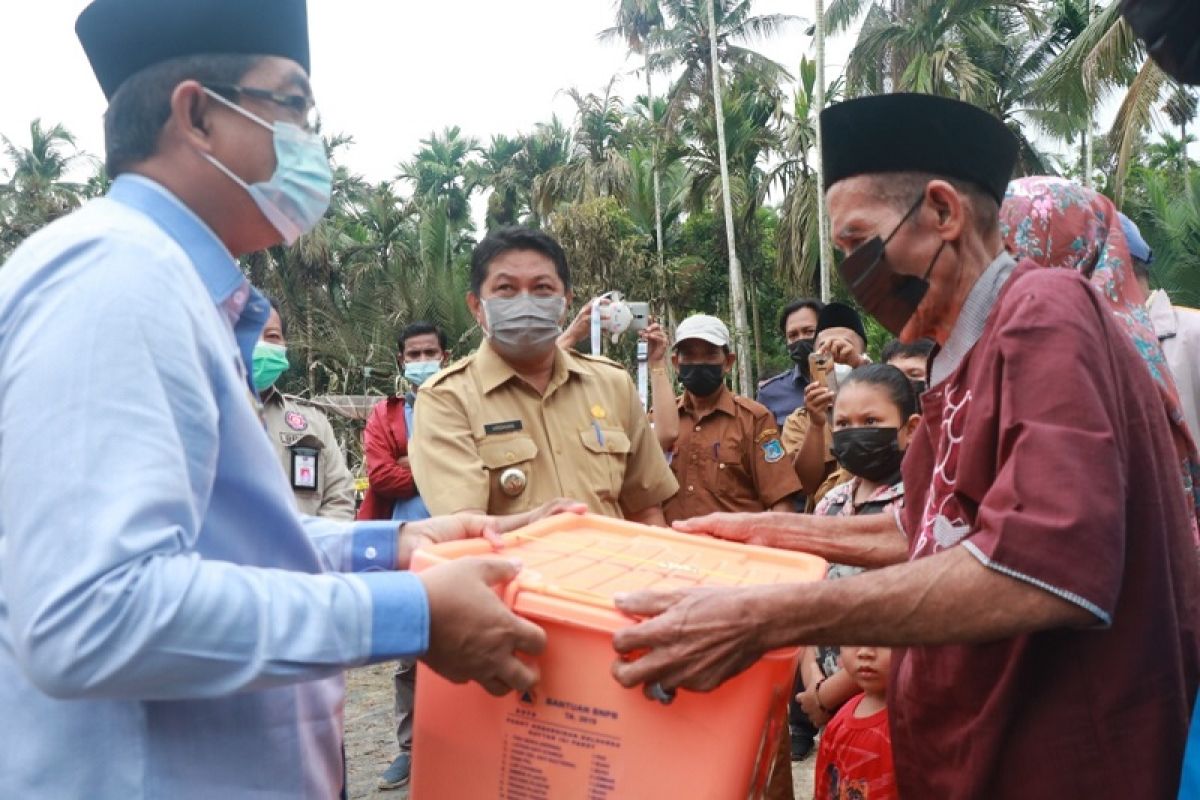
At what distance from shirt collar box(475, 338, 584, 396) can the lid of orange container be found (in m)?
1.27

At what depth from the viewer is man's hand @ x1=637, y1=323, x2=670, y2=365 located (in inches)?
186

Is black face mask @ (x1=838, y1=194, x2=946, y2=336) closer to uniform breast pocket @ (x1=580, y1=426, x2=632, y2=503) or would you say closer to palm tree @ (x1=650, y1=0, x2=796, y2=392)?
uniform breast pocket @ (x1=580, y1=426, x2=632, y2=503)

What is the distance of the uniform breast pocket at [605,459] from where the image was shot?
10.9 feet

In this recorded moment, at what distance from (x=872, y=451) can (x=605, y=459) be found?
994 mm

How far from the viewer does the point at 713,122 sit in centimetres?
2461

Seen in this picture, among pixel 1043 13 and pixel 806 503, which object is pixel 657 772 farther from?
pixel 1043 13

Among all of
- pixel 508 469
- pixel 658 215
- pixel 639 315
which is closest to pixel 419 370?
pixel 639 315

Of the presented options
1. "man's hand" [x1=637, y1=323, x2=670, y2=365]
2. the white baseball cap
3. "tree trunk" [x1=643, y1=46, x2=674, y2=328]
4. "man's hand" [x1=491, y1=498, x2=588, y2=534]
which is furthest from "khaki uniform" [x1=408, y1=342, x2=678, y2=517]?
"tree trunk" [x1=643, y1=46, x2=674, y2=328]

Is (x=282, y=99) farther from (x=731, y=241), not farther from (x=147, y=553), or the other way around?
(x=731, y=241)

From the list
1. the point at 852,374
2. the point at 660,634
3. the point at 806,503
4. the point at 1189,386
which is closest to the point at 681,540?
the point at 660,634

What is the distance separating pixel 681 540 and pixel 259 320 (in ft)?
3.23

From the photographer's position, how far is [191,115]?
58.4 inches

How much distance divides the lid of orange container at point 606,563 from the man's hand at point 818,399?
273 cm

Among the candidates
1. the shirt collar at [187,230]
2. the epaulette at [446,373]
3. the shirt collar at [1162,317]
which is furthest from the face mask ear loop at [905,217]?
the shirt collar at [1162,317]
